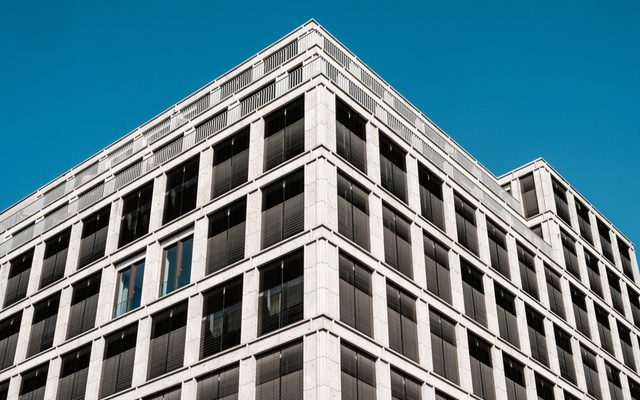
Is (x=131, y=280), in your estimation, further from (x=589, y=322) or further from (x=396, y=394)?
(x=589, y=322)

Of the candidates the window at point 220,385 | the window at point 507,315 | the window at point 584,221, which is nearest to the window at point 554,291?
the window at point 507,315

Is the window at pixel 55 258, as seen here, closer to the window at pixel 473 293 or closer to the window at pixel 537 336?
the window at pixel 473 293

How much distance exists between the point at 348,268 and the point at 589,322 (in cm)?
2887

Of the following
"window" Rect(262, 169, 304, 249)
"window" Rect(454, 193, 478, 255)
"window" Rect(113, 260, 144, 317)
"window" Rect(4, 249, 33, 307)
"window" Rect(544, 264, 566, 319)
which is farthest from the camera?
"window" Rect(544, 264, 566, 319)

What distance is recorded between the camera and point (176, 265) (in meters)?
44.8

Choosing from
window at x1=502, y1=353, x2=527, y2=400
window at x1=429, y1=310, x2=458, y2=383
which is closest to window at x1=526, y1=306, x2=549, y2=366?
window at x1=502, y1=353, x2=527, y2=400

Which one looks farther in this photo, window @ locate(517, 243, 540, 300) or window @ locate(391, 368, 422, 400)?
window @ locate(517, 243, 540, 300)

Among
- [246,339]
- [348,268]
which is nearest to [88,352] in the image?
[246,339]

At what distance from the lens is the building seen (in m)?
38.2

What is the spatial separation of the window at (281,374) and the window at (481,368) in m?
12.6

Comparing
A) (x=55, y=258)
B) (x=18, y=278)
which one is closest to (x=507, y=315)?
(x=55, y=258)

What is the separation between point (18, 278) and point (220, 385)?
23.0 meters

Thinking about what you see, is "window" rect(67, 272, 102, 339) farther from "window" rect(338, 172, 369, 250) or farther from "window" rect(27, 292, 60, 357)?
"window" rect(338, 172, 369, 250)

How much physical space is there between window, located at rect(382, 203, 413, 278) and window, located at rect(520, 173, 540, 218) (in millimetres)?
23983
